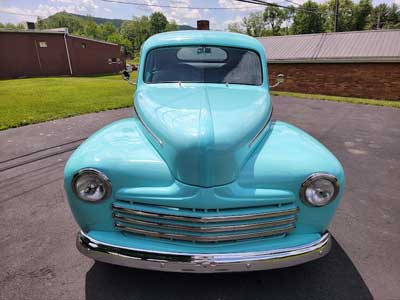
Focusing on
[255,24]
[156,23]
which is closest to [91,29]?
[156,23]

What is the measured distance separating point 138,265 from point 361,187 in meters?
3.27

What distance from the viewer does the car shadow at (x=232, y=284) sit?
6.69ft

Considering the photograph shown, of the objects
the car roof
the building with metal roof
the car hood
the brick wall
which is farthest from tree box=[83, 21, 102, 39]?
the car hood

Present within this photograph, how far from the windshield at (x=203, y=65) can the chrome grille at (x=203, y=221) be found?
1.80 m

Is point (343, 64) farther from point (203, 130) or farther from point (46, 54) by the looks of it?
point (46, 54)

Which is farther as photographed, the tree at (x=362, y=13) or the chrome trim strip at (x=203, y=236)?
the tree at (x=362, y=13)

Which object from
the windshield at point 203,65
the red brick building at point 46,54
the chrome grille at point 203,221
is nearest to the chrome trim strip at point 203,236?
the chrome grille at point 203,221

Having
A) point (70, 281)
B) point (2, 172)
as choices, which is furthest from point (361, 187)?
point (2, 172)

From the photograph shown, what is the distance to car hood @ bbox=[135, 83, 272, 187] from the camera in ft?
5.57

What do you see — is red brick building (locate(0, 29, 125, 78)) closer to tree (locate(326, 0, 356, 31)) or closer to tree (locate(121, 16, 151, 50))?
tree (locate(326, 0, 356, 31))

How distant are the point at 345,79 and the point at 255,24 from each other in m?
58.3

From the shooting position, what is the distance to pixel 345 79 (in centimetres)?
1538

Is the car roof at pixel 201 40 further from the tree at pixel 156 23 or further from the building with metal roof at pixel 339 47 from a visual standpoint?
the tree at pixel 156 23

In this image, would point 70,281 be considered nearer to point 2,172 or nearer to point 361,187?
point 2,172
